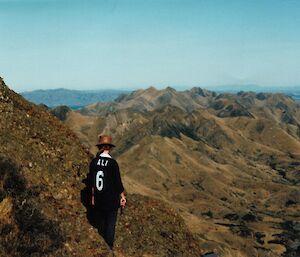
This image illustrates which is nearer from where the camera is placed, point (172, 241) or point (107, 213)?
point (107, 213)

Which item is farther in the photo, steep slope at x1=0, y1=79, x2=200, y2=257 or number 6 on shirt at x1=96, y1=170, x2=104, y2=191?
number 6 on shirt at x1=96, y1=170, x2=104, y2=191

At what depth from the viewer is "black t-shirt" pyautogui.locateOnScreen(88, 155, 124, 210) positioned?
48.5ft

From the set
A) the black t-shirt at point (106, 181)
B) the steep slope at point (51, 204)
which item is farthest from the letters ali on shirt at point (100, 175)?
the steep slope at point (51, 204)

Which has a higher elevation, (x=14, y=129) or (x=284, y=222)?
(x=14, y=129)

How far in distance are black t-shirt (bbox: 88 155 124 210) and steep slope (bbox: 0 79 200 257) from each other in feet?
5.84

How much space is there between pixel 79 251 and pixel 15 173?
10.7ft

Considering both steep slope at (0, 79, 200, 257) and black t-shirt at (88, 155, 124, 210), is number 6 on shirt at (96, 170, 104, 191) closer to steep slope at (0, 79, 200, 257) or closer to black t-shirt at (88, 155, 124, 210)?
black t-shirt at (88, 155, 124, 210)

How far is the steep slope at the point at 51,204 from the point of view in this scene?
45.4 ft

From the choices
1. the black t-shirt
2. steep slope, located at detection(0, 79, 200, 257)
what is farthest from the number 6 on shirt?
steep slope, located at detection(0, 79, 200, 257)

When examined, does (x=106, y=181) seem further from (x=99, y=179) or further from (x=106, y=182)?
(x=99, y=179)

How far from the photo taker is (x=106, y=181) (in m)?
14.8

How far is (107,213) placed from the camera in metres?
15.4

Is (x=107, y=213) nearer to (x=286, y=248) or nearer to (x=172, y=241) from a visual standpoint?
(x=172, y=241)

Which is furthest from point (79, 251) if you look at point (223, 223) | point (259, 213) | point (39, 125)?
point (259, 213)
